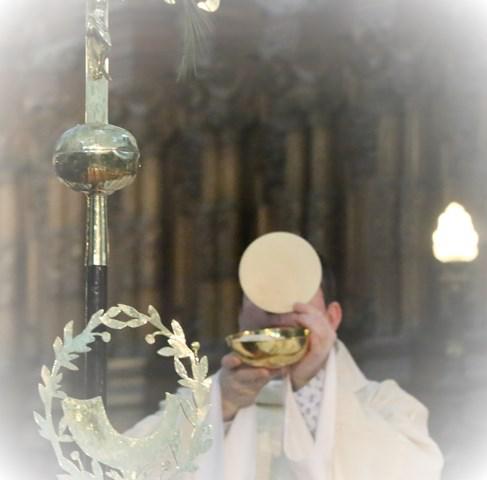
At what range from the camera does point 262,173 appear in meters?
2.72

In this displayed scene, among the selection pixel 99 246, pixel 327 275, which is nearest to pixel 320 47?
pixel 327 275

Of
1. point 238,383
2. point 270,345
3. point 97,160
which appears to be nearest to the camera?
point 97,160

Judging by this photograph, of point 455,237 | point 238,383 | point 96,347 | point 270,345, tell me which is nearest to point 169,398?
point 96,347

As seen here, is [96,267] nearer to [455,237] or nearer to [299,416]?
[299,416]

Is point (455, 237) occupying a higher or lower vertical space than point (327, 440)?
higher

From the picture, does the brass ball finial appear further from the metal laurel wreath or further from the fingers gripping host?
the fingers gripping host

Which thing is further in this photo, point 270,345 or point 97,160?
point 270,345

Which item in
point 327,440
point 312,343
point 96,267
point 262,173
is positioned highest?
point 262,173

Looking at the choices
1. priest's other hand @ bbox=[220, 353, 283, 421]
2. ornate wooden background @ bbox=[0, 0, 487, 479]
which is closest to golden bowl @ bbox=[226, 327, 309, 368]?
priest's other hand @ bbox=[220, 353, 283, 421]

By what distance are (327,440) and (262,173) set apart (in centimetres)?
70

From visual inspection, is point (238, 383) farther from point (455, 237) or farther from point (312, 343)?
point (455, 237)

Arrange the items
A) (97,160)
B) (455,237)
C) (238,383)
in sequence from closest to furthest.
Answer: (97,160) < (238,383) < (455,237)

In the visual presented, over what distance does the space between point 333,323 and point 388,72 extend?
63cm

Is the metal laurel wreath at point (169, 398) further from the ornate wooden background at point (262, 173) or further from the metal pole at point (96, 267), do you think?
the ornate wooden background at point (262, 173)
